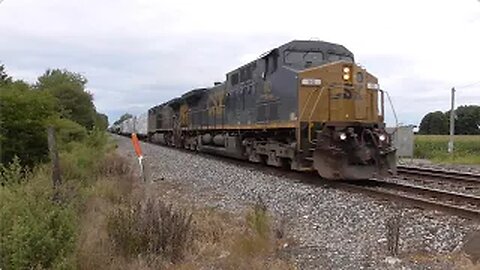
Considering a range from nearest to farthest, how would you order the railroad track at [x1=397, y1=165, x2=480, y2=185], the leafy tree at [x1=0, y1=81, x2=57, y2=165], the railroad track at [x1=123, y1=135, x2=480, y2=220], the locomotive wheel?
the railroad track at [x1=123, y1=135, x2=480, y2=220] → the leafy tree at [x1=0, y1=81, x2=57, y2=165] → the locomotive wheel → the railroad track at [x1=397, y1=165, x2=480, y2=185]

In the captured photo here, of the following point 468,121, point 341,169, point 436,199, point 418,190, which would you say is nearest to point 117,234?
point 436,199

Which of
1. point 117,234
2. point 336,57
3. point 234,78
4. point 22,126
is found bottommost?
point 117,234

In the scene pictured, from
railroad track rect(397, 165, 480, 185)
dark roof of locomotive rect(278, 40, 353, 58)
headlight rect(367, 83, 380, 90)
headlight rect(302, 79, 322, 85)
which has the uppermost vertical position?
dark roof of locomotive rect(278, 40, 353, 58)

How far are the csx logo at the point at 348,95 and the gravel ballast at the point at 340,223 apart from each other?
2192 millimetres

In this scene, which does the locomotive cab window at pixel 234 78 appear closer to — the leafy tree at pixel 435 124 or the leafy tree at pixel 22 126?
the leafy tree at pixel 22 126

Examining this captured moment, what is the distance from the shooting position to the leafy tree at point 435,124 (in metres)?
76.7

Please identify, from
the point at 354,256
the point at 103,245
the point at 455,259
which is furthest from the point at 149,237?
the point at 455,259

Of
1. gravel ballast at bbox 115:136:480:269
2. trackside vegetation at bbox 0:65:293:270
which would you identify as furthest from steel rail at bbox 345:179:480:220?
trackside vegetation at bbox 0:65:293:270

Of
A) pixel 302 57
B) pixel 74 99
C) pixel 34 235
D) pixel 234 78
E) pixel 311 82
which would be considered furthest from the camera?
pixel 74 99

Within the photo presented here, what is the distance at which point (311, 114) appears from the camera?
41.3ft

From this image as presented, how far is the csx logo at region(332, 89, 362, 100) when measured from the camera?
42.3ft

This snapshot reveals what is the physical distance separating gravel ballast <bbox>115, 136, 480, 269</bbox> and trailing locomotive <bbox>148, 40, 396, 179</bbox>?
884 mm

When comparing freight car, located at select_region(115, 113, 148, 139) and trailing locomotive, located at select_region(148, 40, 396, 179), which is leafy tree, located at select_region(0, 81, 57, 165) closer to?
trailing locomotive, located at select_region(148, 40, 396, 179)

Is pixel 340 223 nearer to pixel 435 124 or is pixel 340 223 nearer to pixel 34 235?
pixel 34 235
